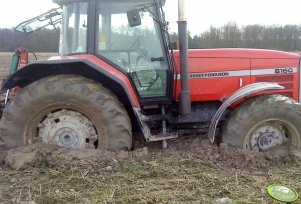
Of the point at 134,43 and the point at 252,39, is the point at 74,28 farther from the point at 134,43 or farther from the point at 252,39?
the point at 252,39

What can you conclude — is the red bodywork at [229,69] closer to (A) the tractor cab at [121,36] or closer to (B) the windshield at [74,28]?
(A) the tractor cab at [121,36]

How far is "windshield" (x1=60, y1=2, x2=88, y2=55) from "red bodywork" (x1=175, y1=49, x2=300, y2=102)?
1474 millimetres

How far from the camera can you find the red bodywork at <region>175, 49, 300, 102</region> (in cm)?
492

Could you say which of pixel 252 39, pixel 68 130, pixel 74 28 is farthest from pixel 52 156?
pixel 252 39

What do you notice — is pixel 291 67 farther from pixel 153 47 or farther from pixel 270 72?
pixel 153 47

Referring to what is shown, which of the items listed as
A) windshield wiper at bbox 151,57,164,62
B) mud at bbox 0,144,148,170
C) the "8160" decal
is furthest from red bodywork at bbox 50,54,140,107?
the "8160" decal

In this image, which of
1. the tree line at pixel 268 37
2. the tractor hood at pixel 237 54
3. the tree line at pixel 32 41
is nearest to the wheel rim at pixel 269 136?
the tractor hood at pixel 237 54

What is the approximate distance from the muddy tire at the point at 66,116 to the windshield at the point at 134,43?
1.63ft

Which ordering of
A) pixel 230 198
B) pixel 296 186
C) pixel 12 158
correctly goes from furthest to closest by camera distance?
pixel 12 158
pixel 296 186
pixel 230 198

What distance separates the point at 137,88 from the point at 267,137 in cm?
184

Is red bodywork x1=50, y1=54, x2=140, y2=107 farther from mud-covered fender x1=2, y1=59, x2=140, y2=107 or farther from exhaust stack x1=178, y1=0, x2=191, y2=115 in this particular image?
exhaust stack x1=178, y1=0, x2=191, y2=115

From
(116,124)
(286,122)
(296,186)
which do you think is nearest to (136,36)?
(116,124)

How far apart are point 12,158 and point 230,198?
2.54m

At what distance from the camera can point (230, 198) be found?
3393mm
